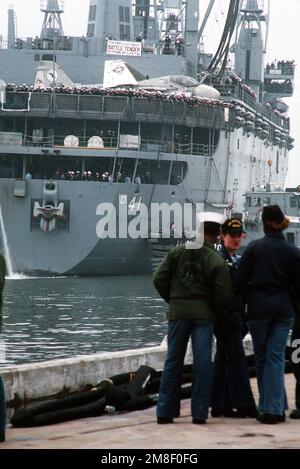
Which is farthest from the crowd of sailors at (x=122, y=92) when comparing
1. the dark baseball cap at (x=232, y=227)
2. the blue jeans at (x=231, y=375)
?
the blue jeans at (x=231, y=375)

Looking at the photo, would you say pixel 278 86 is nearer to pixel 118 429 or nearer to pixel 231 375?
pixel 231 375

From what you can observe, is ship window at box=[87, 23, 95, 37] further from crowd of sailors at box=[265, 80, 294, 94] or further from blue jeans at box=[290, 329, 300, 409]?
blue jeans at box=[290, 329, 300, 409]

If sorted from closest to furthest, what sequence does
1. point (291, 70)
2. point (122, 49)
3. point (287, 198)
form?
point (287, 198) < point (122, 49) < point (291, 70)

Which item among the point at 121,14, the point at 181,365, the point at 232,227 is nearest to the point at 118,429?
the point at 181,365

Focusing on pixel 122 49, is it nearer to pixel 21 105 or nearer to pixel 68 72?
pixel 68 72

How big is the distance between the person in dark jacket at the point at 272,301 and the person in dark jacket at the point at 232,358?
0.22 meters

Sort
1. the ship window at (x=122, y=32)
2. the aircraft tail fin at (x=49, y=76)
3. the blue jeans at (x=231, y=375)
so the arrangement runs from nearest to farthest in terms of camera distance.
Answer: the blue jeans at (x=231, y=375) → the aircraft tail fin at (x=49, y=76) → the ship window at (x=122, y=32)

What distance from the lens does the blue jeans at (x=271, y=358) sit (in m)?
10.2

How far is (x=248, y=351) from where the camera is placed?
14.5 metres

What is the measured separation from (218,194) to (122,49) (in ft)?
26.2

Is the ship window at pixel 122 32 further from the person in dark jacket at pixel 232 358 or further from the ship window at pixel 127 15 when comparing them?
the person in dark jacket at pixel 232 358

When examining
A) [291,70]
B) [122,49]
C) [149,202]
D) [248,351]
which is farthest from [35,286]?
[291,70]

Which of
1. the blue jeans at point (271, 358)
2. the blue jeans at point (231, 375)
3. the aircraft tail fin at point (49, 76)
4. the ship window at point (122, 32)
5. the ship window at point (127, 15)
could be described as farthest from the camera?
the ship window at point (127, 15)
